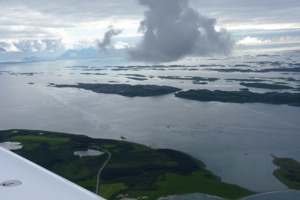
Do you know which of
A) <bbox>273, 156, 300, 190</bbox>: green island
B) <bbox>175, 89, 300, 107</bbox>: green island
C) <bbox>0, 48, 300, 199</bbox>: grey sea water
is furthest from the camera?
<bbox>175, 89, 300, 107</bbox>: green island

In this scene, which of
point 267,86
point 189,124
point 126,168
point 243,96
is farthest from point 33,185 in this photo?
point 267,86

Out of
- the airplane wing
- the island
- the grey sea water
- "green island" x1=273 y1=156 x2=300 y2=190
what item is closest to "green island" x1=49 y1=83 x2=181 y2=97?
the grey sea water

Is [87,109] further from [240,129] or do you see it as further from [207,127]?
[240,129]

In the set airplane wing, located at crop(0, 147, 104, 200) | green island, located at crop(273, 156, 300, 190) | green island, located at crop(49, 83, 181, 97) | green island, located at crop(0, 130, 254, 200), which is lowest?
green island, located at crop(0, 130, 254, 200)

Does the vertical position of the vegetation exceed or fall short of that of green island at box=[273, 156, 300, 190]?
it exceeds it

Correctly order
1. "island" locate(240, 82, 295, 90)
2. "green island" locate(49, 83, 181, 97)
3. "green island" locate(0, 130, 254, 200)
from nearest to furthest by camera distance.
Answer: "green island" locate(0, 130, 254, 200) → "island" locate(240, 82, 295, 90) → "green island" locate(49, 83, 181, 97)

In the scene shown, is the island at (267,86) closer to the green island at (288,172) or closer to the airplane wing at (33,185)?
the green island at (288,172)

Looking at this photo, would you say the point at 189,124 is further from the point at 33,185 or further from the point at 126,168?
the point at 33,185

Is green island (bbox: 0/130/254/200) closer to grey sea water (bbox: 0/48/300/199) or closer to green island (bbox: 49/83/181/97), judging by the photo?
grey sea water (bbox: 0/48/300/199)
